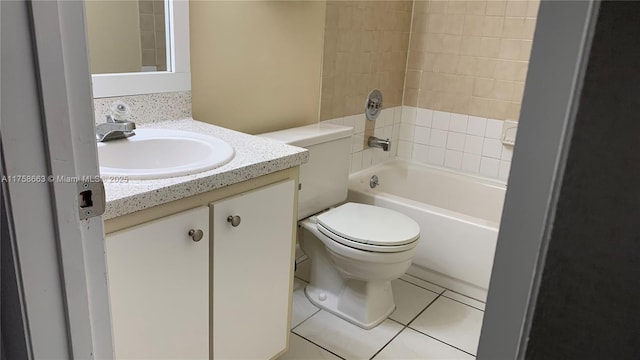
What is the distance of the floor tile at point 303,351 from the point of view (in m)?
1.92

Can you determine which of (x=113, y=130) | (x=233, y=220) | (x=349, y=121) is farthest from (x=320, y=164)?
(x=113, y=130)

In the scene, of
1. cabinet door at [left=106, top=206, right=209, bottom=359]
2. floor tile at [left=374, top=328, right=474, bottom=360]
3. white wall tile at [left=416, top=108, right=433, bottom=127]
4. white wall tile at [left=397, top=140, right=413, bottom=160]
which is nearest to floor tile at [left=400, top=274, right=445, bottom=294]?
floor tile at [left=374, top=328, right=474, bottom=360]

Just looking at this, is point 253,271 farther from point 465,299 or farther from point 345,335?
point 465,299

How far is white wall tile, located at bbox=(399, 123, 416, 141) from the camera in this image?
10.4ft

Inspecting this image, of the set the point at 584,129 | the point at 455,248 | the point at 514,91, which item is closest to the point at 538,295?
the point at 584,129

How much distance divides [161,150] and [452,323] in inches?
56.8

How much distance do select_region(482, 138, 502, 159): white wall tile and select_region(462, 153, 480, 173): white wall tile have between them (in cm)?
6

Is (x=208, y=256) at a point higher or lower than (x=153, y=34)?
lower

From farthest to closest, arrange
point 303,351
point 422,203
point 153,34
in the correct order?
1. point 422,203
2. point 303,351
3. point 153,34

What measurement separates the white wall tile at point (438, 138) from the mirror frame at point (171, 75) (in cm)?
175

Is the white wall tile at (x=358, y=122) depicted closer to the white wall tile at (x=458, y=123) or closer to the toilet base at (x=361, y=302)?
the white wall tile at (x=458, y=123)

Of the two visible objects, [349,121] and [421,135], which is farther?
[421,135]

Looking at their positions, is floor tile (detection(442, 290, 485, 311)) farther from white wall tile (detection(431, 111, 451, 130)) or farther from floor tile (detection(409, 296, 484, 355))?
white wall tile (detection(431, 111, 451, 130))

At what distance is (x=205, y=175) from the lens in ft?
4.26
